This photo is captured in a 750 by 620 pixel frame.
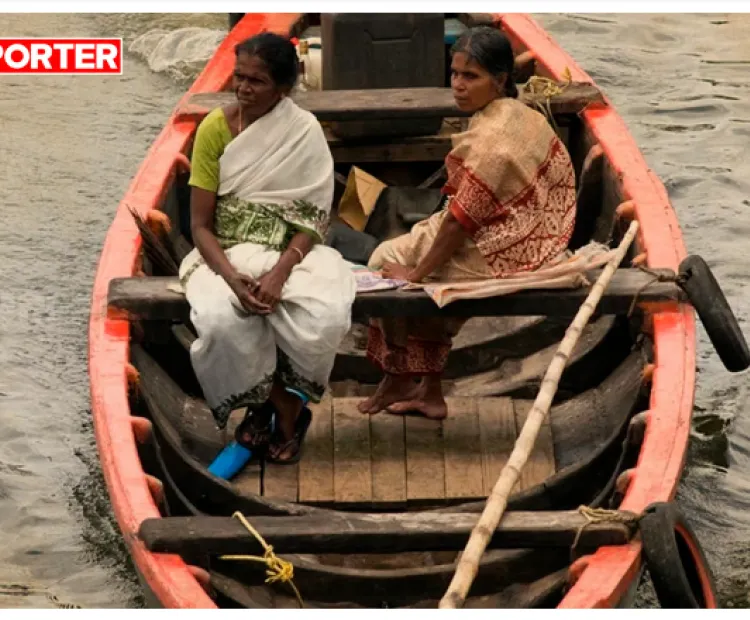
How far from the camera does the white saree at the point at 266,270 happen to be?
4.80m

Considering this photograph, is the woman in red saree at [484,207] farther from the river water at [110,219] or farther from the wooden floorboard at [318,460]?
the river water at [110,219]

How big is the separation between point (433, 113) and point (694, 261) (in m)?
1.64

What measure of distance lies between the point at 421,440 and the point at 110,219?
444cm

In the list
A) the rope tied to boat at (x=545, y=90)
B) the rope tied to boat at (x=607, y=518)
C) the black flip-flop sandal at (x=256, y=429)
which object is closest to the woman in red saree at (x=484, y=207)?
the black flip-flop sandal at (x=256, y=429)

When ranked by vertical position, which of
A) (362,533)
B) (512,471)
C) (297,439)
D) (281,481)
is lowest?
(281,481)

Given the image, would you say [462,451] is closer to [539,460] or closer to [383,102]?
[539,460]

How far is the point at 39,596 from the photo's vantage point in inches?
245

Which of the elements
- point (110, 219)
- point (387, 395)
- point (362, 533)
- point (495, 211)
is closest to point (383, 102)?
point (387, 395)

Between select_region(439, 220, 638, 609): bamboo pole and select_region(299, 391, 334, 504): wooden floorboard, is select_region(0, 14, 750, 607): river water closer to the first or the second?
select_region(299, 391, 334, 504): wooden floorboard

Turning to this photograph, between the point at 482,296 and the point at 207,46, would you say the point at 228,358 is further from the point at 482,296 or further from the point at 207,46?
the point at 207,46

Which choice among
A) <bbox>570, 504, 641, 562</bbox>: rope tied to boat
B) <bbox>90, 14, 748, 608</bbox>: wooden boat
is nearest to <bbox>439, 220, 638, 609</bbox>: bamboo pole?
<bbox>90, 14, 748, 608</bbox>: wooden boat

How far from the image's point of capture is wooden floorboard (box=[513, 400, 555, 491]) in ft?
16.9

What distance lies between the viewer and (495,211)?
4.85 metres

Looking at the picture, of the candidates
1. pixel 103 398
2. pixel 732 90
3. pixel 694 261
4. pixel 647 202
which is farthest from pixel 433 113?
pixel 732 90
